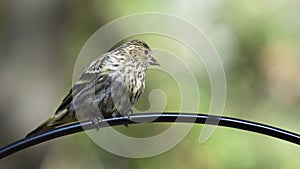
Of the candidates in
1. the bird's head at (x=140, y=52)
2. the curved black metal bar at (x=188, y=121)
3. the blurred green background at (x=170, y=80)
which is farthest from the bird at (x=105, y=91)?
the blurred green background at (x=170, y=80)

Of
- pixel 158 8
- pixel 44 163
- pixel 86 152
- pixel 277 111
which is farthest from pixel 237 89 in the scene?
pixel 44 163

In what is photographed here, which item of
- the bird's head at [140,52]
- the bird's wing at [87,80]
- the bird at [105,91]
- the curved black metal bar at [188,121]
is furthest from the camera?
the bird's head at [140,52]

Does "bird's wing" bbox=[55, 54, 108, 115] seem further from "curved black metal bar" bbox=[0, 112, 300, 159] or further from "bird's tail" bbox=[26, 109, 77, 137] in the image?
"curved black metal bar" bbox=[0, 112, 300, 159]

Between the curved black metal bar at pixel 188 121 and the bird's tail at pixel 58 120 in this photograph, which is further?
the bird's tail at pixel 58 120

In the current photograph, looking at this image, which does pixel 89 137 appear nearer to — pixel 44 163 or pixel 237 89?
pixel 44 163

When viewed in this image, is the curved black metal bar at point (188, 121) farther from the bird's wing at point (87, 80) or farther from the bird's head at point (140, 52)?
the bird's head at point (140, 52)

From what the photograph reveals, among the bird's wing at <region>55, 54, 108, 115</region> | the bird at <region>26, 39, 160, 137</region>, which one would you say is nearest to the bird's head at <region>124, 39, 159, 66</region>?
the bird at <region>26, 39, 160, 137</region>

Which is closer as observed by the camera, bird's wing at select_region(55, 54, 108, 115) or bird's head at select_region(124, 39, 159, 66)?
bird's wing at select_region(55, 54, 108, 115)

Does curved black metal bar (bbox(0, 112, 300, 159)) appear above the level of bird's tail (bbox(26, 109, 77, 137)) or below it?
above
